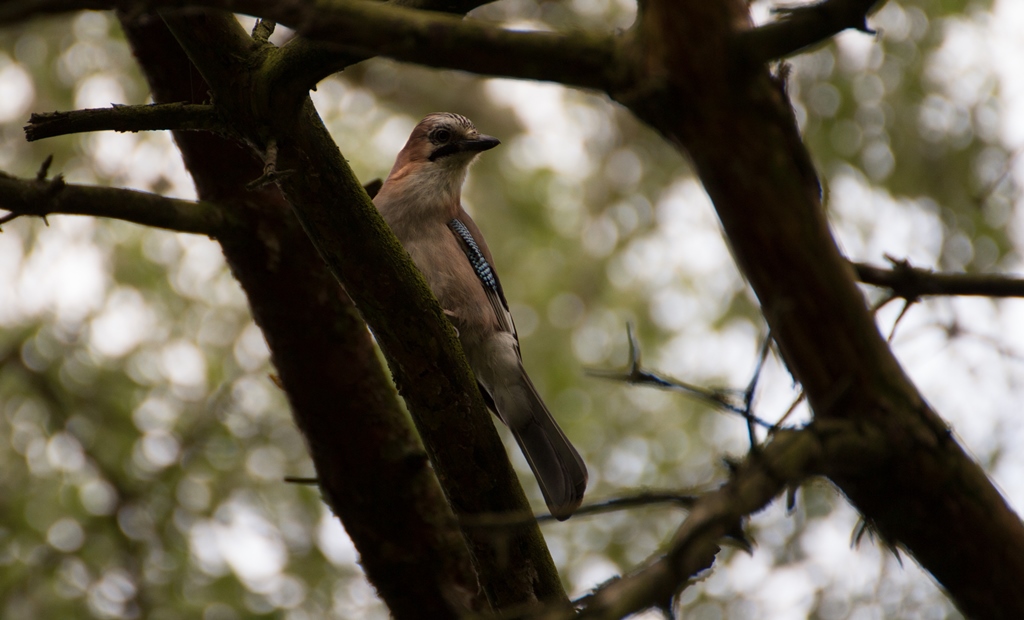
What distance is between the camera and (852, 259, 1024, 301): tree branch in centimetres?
239

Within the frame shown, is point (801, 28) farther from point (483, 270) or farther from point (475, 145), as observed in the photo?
point (475, 145)

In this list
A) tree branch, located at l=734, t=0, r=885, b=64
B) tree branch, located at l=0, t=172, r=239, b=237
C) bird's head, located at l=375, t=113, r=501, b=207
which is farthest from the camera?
bird's head, located at l=375, t=113, r=501, b=207

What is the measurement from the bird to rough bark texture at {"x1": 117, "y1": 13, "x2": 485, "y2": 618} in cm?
58

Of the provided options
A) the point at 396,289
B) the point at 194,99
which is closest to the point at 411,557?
the point at 396,289

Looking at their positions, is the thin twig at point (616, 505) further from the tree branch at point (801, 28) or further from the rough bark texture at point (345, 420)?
the rough bark texture at point (345, 420)

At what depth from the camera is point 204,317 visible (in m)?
7.61

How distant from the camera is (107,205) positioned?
10.8 ft

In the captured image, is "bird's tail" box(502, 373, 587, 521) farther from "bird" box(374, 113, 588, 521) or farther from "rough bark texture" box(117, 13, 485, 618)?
"rough bark texture" box(117, 13, 485, 618)

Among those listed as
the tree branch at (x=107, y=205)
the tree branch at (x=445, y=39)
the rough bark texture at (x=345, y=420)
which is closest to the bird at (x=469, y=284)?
the rough bark texture at (x=345, y=420)

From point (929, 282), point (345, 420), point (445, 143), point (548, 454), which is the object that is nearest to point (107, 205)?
point (345, 420)

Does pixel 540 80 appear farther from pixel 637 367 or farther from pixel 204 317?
pixel 204 317

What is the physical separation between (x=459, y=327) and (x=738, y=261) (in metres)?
3.24

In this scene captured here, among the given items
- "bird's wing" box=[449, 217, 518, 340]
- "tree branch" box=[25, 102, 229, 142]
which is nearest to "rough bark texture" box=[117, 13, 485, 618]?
"bird's wing" box=[449, 217, 518, 340]

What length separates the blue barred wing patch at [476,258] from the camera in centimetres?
555
